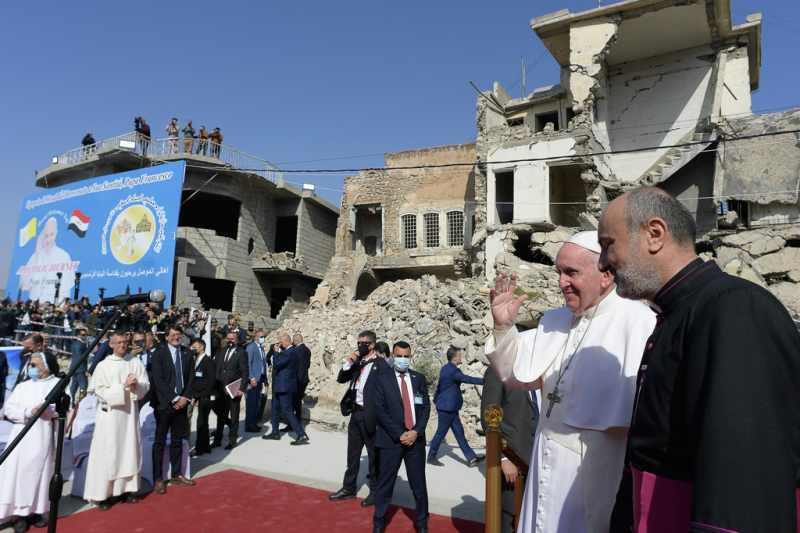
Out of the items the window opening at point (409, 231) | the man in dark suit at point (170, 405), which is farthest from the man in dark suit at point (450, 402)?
the window opening at point (409, 231)

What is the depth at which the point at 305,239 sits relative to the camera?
2764 centimetres

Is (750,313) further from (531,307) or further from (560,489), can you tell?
(531,307)

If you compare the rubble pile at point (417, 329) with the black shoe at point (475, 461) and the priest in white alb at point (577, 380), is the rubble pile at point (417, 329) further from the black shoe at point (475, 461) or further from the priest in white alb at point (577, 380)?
the priest in white alb at point (577, 380)

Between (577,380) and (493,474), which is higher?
(577,380)

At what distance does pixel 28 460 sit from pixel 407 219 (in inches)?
933

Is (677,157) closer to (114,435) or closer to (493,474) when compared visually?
(493,474)

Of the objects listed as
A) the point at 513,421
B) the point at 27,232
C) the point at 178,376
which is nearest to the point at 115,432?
the point at 178,376

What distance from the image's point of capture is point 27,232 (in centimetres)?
2512

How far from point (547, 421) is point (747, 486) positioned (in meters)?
1.39

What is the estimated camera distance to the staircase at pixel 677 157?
722 inches

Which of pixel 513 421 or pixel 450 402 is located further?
pixel 450 402

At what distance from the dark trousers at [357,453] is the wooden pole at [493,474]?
111 inches

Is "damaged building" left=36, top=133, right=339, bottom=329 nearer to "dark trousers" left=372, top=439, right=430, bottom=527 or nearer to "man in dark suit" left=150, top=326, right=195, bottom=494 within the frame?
"man in dark suit" left=150, top=326, right=195, bottom=494

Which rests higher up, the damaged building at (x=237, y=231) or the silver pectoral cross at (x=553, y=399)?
the damaged building at (x=237, y=231)
